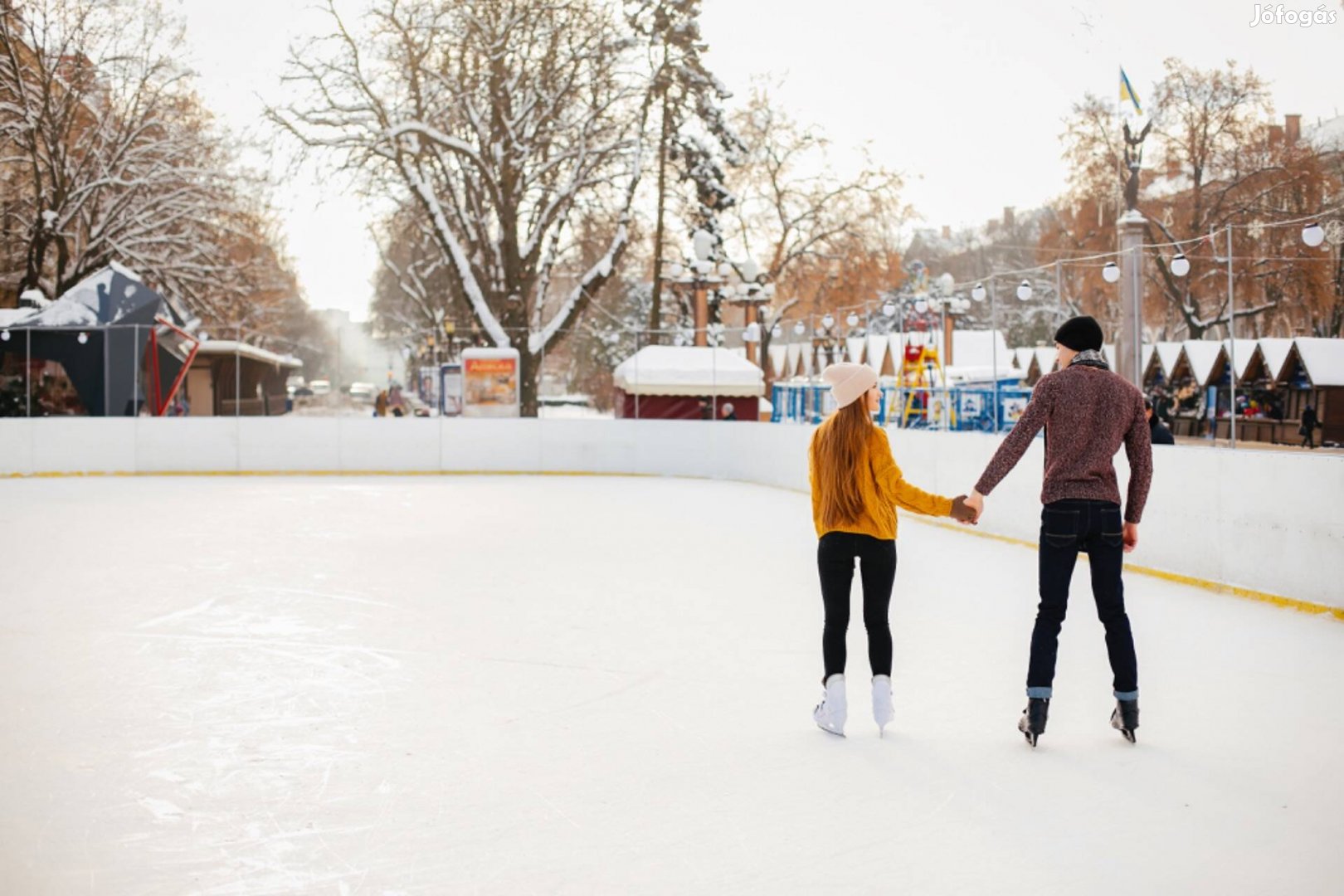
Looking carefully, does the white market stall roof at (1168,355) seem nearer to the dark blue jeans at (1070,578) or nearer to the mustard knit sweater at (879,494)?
the dark blue jeans at (1070,578)

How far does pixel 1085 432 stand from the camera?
491 centimetres

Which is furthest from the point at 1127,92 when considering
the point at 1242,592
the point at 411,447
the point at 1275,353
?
the point at 411,447

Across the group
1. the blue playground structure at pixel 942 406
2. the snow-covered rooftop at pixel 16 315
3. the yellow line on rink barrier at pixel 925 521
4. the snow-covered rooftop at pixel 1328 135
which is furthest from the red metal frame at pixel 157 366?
the snow-covered rooftop at pixel 1328 135

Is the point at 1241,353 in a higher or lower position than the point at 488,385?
higher

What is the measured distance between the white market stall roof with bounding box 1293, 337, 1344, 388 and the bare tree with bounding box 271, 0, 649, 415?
57.9 feet

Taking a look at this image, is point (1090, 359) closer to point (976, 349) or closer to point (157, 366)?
point (976, 349)

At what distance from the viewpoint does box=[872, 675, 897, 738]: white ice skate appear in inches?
208

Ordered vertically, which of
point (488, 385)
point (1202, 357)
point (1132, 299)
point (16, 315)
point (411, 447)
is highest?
point (16, 315)

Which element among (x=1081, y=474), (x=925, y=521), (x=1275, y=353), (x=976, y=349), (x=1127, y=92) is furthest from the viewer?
(x=976, y=349)

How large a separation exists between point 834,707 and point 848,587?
0.47 metres

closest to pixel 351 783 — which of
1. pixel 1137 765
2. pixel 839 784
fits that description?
pixel 839 784

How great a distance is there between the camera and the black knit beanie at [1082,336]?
4969mm

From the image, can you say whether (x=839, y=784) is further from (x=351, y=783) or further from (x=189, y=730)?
(x=189, y=730)

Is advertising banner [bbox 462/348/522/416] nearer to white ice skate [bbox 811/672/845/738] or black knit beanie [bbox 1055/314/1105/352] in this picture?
white ice skate [bbox 811/672/845/738]
